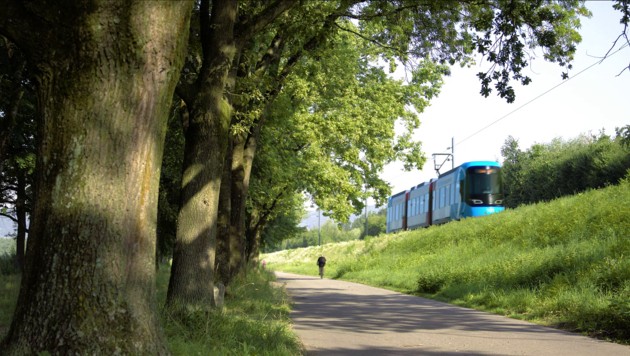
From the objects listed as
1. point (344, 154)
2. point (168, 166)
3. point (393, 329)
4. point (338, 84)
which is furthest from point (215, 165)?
point (344, 154)

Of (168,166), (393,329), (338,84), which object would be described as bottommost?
(393,329)

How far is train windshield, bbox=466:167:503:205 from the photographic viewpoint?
119ft

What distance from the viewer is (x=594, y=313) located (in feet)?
37.4

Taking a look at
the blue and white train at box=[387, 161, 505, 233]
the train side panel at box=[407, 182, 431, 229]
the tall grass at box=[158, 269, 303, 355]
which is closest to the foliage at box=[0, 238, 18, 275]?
the tall grass at box=[158, 269, 303, 355]

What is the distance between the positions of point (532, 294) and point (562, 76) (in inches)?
195

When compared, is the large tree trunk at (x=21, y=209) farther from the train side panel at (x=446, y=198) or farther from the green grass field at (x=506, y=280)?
the train side panel at (x=446, y=198)

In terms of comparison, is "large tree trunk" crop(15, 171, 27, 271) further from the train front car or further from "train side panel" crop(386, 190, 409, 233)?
"train side panel" crop(386, 190, 409, 233)

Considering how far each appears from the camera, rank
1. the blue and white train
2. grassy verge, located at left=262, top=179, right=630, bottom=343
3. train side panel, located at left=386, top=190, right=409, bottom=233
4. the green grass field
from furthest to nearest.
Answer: train side panel, located at left=386, top=190, right=409, bottom=233 → the blue and white train → grassy verge, located at left=262, top=179, right=630, bottom=343 → the green grass field

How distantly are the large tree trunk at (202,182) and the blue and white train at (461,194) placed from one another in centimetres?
2717

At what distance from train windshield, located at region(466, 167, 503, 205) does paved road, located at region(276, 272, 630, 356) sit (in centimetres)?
2084

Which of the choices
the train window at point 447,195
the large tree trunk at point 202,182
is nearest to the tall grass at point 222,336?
the large tree trunk at point 202,182

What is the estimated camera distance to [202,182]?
10766 mm

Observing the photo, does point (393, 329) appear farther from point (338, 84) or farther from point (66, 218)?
point (338, 84)

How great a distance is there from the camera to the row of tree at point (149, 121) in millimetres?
5391
